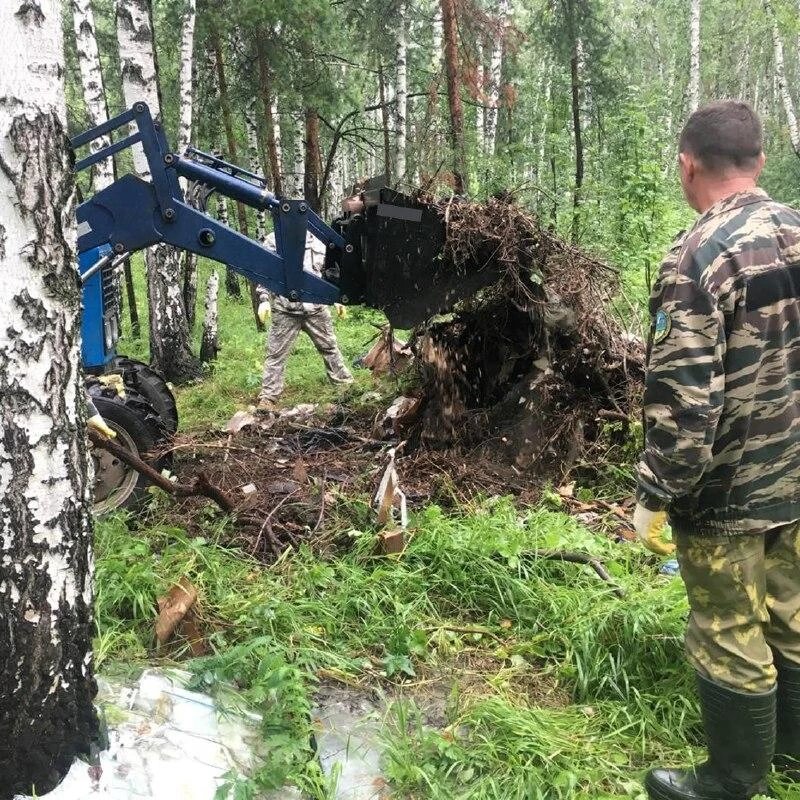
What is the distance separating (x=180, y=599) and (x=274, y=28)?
1087cm

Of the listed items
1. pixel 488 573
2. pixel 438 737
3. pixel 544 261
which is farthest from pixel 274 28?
pixel 438 737

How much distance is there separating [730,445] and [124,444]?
3723 mm

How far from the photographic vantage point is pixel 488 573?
138 inches

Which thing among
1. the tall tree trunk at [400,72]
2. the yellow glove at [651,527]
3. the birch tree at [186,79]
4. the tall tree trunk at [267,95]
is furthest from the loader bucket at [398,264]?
the tall tree trunk at [400,72]

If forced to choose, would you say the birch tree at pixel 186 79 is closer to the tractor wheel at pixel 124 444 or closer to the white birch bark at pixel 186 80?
the white birch bark at pixel 186 80

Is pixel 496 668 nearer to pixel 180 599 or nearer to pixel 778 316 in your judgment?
pixel 180 599

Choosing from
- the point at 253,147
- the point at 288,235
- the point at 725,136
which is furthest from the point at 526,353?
the point at 253,147

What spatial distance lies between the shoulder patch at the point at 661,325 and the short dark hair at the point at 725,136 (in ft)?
1.56

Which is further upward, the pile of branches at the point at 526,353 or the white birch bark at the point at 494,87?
the white birch bark at the point at 494,87

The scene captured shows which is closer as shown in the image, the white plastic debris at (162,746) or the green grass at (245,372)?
the white plastic debris at (162,746)

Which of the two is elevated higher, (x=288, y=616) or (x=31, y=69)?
(x=31, y=69)

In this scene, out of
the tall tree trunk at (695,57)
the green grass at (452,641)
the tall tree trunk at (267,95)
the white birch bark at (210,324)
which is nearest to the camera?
the green grass at (452,641)

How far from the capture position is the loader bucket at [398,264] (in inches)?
174

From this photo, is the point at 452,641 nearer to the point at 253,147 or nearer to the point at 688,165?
the point at 688,165
